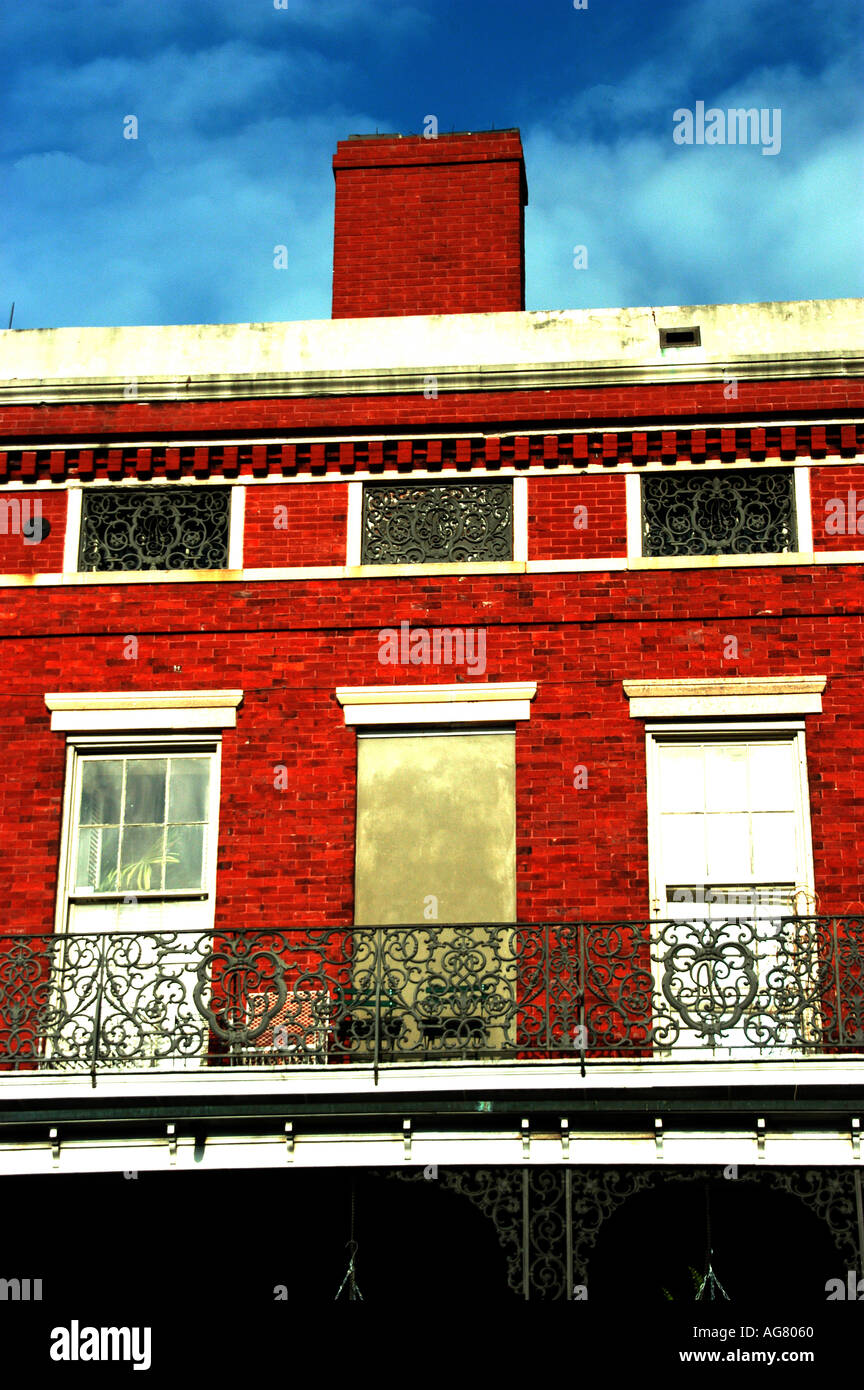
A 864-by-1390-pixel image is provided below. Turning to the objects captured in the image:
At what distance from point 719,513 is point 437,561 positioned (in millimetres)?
2239

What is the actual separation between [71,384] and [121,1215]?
653 cm

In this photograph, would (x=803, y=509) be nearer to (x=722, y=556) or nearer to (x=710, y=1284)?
(x=722, y=556)

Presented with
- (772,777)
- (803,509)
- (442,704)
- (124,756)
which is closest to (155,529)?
(124,756)

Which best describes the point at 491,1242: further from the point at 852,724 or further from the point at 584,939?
the point at 852,724

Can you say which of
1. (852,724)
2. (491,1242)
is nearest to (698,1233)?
(491,1242)

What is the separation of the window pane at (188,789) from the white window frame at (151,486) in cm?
156

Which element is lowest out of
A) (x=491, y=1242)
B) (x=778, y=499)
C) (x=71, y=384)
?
(x=491, y=1242)

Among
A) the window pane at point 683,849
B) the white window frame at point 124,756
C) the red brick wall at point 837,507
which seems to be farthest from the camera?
the red brick wall at point 837,507

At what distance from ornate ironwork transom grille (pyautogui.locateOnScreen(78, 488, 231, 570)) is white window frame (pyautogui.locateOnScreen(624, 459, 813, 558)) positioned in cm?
322

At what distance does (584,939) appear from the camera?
12.2 meters

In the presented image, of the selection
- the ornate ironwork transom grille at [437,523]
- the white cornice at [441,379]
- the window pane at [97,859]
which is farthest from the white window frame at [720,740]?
the window pane at [97,859]

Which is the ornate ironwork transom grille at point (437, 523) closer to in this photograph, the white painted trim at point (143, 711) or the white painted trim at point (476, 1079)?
the white painted trim at point (143, 711)

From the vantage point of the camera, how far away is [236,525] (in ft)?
48.0

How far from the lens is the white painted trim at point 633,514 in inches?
562
